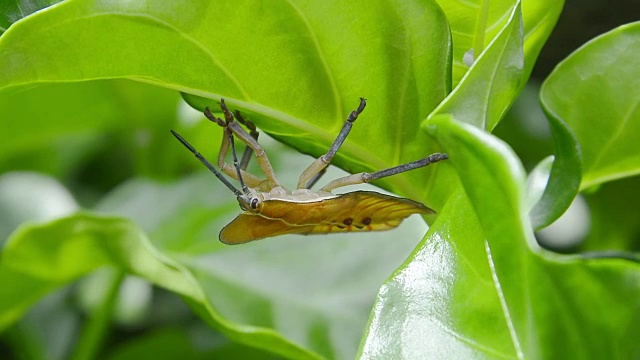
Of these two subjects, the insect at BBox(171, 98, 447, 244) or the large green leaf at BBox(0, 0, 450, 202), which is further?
the insect at BBox(171, 98, 447, 244)

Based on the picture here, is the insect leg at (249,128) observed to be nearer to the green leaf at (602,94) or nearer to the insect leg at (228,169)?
the insect leg at (228,169)

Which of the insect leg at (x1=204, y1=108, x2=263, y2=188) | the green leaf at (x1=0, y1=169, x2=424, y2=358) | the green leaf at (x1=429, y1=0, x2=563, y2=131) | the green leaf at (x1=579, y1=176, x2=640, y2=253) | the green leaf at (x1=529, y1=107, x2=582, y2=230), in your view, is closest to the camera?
the green leaf at (x1=429, y1=0, x2=563, y2=131)

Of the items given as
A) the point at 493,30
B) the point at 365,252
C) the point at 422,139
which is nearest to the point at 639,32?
the point at 493,30

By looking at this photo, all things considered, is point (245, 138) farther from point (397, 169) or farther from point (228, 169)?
point (397, 169)

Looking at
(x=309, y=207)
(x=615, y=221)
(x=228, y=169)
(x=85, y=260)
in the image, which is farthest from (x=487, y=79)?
(x=615, y=221)

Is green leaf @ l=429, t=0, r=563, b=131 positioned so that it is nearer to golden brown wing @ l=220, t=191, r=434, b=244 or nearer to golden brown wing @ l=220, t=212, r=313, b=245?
golden brown wing @ l=220, t=191, r=434, b=244

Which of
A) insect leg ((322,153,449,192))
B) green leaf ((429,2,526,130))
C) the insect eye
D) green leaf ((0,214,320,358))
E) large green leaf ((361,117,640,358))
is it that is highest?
green leaf ((429,2,526,130))

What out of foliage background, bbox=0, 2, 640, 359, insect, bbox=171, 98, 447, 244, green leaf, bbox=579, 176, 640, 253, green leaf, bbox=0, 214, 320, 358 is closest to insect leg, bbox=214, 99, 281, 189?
insect, bbox=171, 98, 447, 244

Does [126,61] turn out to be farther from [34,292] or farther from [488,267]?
[34,292]
